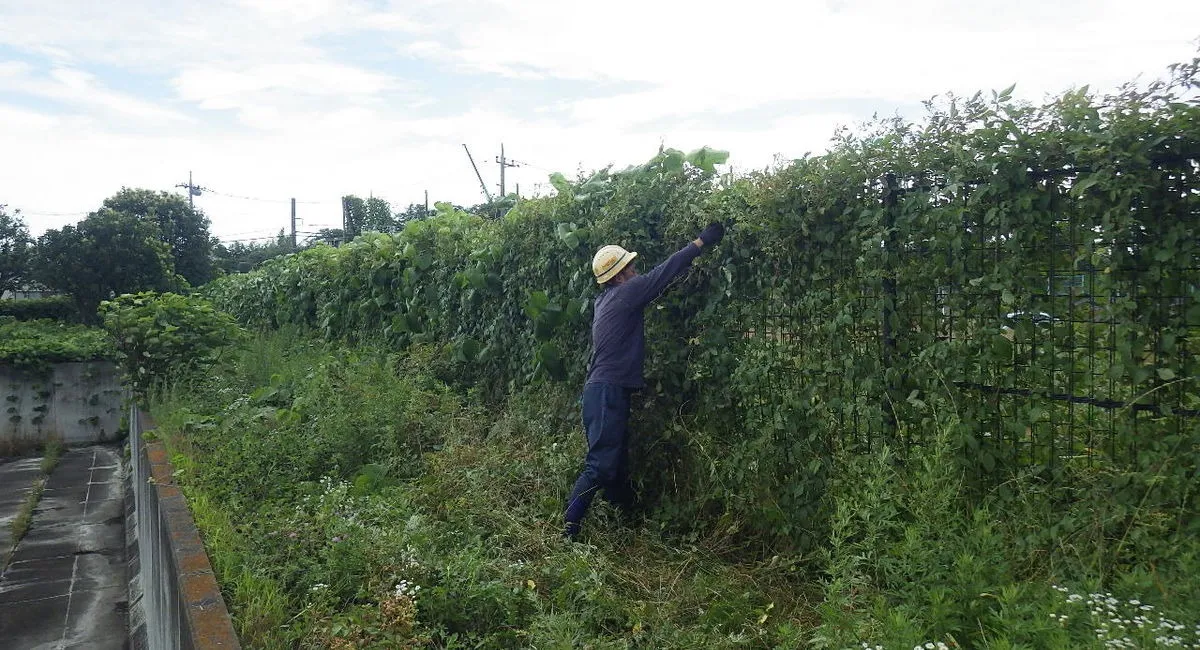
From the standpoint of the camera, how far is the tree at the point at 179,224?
2750 cm

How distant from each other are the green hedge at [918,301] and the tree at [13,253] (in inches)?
1092

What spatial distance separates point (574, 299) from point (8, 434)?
14.8m

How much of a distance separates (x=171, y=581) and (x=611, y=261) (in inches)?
121

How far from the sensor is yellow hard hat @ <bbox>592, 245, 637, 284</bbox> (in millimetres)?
5293

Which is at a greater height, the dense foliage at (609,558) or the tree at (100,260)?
the tree at (100,260)

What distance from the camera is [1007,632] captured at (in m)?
2.68

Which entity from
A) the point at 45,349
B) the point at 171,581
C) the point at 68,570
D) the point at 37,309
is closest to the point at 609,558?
the point at 171,581

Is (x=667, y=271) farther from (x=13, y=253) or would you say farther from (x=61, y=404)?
(x=13, y=253)

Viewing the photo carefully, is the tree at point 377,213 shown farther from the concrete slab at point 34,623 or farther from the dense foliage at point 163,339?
the concrete slab at point 34,623

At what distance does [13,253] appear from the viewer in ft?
92.0

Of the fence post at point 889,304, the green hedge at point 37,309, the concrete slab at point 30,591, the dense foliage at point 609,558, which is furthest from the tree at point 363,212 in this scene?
the fence post at point 889,304

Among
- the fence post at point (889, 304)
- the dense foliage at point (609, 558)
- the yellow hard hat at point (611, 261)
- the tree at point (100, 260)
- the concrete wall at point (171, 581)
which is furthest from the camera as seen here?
the tree at point (100, 260)

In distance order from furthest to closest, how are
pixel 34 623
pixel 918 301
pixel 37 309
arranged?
pixel 37 309, pixel 34 623, pixel 918 301

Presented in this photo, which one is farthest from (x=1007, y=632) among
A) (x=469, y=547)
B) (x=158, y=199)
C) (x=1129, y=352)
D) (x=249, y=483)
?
(x=158, y=199)
